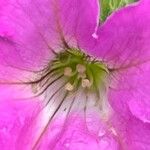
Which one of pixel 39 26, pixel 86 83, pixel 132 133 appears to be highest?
pixel 39 26

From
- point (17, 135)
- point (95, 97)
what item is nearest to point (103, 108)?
point (95, 97)

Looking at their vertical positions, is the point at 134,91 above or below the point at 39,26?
below

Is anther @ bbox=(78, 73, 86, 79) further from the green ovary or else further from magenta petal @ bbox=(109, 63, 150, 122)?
magenta petal @ bbox=(109, 63, 150, 122)

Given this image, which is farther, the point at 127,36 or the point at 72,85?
the point at 72,85

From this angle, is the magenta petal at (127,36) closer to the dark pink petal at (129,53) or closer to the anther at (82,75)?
the dark pink petal at (129,53)

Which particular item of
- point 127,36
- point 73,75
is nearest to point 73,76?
point 73,75

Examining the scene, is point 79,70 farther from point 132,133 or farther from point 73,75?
point 132,133

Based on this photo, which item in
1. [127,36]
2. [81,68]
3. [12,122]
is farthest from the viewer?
[81,68]

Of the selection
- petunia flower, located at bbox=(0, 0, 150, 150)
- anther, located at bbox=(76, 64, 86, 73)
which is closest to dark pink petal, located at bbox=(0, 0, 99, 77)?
petunia flower, located at bbox=(0, 0, 150, 150)
